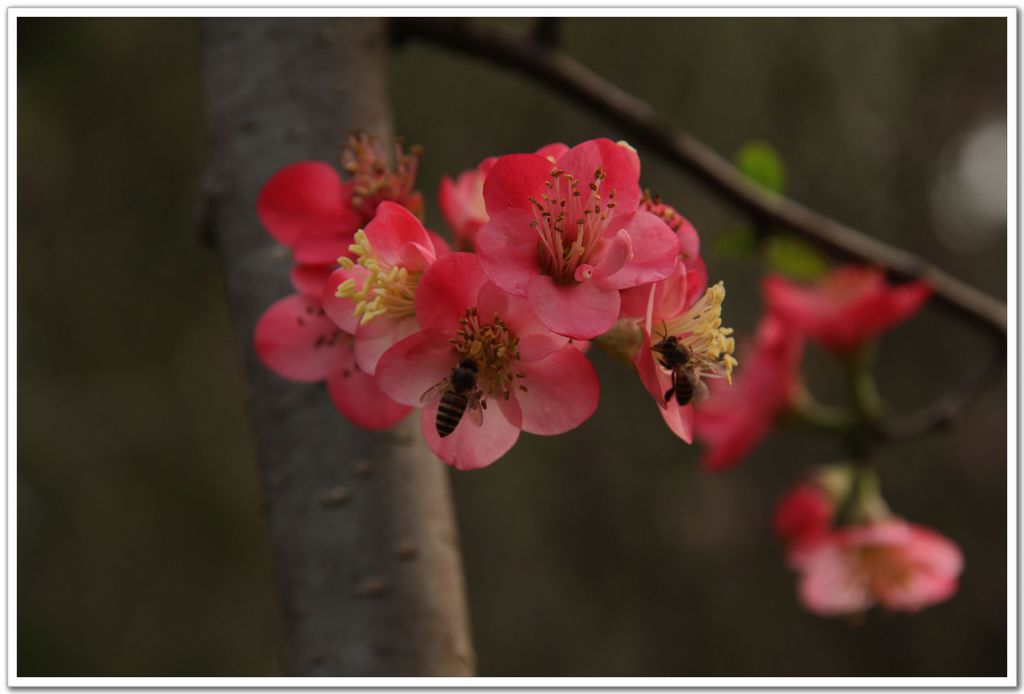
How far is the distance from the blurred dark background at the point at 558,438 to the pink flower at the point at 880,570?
1679 millimetres

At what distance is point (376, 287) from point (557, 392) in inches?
3.1

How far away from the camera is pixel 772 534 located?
330cm

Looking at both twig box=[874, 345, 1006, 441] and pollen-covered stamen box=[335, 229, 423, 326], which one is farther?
twig box=[874, 345, 1006, 441]

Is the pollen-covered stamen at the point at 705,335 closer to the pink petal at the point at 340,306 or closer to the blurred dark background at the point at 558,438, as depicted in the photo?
the pink petal at the point at 340,306

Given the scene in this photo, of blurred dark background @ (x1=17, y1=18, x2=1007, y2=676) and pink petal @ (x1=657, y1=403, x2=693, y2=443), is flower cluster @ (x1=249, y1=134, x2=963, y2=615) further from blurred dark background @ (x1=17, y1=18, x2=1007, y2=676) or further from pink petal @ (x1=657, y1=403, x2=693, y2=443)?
blurred dark background @ (x1=17, y1=18, x2=1007, y2=676)

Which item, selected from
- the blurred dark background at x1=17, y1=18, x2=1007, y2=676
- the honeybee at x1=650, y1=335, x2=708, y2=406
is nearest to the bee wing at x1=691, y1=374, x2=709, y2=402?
the honeybee at x1=650, y1=335, x2=708, y2=406

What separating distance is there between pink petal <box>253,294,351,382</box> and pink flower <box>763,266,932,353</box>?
559 millimetres

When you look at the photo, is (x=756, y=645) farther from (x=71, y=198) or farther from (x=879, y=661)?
(x=71, y=198)

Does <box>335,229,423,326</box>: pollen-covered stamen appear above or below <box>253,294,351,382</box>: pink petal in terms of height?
above

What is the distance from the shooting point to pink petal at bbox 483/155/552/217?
34cm

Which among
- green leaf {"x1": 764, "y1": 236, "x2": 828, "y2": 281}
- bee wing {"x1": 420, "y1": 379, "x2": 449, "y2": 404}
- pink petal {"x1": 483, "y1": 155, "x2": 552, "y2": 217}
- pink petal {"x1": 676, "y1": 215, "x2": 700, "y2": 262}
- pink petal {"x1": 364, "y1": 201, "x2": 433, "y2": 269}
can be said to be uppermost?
pink petal {"x1": 483, "y1": 155, "x2": 552, "y2": 217}

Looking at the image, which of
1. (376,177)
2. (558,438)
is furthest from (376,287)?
(558,438)

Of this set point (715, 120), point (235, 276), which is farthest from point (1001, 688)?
point (715, 120)

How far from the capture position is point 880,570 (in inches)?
35.3
